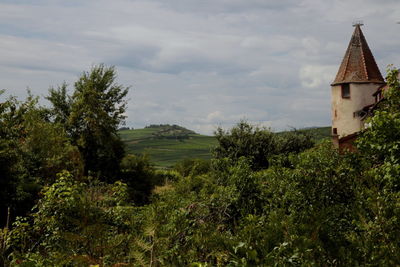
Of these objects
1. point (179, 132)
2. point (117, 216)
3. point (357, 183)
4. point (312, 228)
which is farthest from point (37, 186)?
point (179, 132)

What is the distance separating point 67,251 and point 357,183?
5800 millimetres

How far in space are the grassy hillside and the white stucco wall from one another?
120ft

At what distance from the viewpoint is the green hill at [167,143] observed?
3467 inches

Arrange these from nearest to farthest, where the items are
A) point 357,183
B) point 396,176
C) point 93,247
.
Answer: point 93,247 < point 396,176 < point 357,183

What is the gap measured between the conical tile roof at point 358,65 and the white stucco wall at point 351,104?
1.82ft

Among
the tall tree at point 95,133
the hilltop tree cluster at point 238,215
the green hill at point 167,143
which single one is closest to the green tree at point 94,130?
the tall tree at point 95,133

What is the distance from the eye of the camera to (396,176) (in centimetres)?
858

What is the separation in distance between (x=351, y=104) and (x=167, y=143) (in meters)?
71.3

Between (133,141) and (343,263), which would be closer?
(343,263)

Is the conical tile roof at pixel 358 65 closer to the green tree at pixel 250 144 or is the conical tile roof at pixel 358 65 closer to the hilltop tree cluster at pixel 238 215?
the green tree at pixel 250 144

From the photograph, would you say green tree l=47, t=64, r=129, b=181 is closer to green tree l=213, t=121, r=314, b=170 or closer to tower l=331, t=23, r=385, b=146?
green tree l=213, t=121, r=314, b=170

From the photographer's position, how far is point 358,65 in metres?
38.8

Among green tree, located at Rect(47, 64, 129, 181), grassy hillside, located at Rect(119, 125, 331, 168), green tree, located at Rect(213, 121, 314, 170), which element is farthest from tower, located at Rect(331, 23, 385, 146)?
grassy hillside, located at Rect(119, 125, 331, 168)

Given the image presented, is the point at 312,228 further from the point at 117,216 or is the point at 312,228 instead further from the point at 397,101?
the point at 397,101
